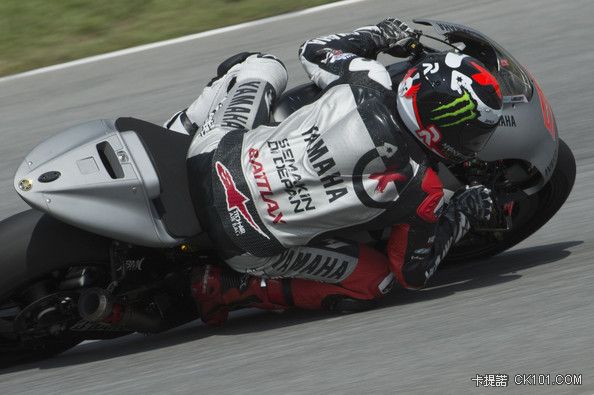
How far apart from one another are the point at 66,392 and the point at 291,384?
2.70ft

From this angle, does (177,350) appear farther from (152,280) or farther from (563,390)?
(563,390)

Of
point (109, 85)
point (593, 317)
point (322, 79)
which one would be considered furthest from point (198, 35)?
point (593, 317)

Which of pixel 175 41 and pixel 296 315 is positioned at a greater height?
pixel 296 315

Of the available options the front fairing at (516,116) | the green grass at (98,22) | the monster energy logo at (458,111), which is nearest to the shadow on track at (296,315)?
the front fairing at (516,116)

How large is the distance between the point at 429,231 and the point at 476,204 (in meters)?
0.24

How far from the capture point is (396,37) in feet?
16.2

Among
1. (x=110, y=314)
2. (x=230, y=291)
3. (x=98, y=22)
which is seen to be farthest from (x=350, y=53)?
(x=98, y=22)

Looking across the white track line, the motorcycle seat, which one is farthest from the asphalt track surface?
the white track line

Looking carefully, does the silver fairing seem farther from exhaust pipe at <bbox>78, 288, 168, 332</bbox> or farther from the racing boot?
the racing boot

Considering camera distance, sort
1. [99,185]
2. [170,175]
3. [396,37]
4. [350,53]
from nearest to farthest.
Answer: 1. [99,185]
2. [170,175]
3. [350,53]
4. [396,37]

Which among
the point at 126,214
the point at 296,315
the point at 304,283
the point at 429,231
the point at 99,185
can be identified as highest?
the point at 99,185

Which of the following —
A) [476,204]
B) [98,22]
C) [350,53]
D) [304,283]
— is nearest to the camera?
[476,204]

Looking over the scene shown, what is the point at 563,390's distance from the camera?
3588mm

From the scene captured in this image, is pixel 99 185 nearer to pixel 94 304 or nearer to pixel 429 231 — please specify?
pixel 94 304
